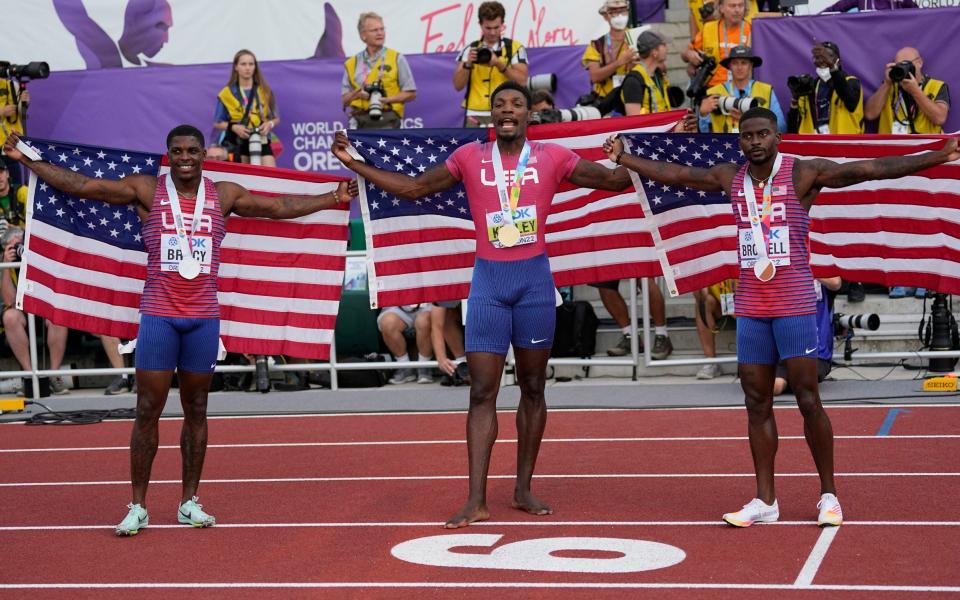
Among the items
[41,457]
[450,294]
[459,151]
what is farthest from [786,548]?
[41,457]

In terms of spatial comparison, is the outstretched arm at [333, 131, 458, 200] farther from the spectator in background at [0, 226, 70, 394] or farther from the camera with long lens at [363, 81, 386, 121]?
the spectator in background at [0, 226, 70, 394]

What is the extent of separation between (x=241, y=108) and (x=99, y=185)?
6.81 meters

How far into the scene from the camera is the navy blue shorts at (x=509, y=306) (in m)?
7.71

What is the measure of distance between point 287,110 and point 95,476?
670cm

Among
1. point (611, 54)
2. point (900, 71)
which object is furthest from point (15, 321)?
point (900, 71)

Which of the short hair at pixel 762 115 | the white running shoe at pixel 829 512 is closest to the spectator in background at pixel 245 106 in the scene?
the short hair at pixel 762 115

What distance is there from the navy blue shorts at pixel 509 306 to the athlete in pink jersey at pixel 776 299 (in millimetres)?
1088

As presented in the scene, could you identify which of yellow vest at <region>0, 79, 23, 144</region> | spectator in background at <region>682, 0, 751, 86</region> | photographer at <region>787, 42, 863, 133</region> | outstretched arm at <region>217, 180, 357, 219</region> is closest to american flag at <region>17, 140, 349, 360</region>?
outstretched arm at <region>217, 180, 357, 219</region>

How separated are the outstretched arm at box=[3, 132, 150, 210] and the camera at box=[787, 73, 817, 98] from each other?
7.31 m

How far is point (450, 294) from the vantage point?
960 cm

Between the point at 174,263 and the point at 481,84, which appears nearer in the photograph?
the point at 174,263

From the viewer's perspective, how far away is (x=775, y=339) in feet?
24.5

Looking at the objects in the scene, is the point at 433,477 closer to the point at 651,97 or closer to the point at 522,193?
the point at 522,193

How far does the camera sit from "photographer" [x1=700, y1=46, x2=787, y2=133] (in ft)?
42.6
